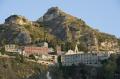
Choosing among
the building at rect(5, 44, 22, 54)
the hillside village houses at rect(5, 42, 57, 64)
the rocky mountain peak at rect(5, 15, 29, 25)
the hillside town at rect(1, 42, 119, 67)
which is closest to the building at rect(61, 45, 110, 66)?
the hillside town at rect(1, 42, 119, 67)

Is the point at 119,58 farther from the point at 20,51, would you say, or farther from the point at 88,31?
the point at 88,31

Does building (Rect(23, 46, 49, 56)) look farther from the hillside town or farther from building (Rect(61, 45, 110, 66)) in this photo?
building (Rect(61, 45, 110, 66))

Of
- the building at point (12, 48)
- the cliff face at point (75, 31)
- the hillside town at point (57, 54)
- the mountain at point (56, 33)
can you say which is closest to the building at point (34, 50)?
the hillside town at point (57, 54)

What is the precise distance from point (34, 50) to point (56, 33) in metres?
15.2

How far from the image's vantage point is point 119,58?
79188mm

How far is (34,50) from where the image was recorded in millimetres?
100375

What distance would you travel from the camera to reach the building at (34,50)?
98.4 metres

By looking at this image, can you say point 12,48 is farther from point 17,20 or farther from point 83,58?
point 17,20

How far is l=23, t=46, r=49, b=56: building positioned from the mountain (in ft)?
14.5

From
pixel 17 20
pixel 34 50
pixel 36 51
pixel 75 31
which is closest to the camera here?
pixel 34 50

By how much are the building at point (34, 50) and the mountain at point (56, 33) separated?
443 centimetres

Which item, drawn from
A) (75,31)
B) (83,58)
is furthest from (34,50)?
(75,31)

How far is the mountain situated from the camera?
108 m

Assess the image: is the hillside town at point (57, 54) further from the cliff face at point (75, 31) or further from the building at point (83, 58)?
the cliff face at point (75, 31)
